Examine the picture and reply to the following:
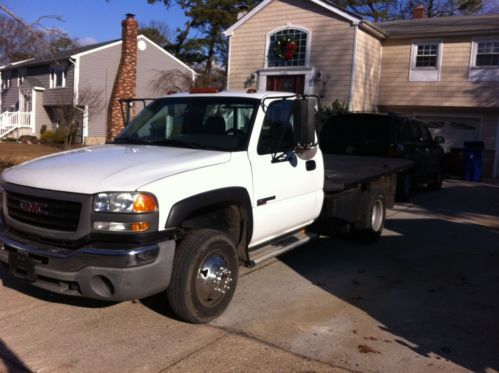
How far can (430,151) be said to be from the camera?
1305 cm

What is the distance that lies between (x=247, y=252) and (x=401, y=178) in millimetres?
7544

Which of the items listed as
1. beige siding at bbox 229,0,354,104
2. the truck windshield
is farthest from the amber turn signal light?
beige siding at bbox 229,0,354,104

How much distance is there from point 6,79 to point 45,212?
3814cm

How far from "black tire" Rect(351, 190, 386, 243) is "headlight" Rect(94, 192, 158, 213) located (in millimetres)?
4044

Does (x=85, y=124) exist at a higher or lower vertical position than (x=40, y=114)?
lower

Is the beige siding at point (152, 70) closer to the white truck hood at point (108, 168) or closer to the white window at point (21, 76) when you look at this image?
the white window at point (21, 76)

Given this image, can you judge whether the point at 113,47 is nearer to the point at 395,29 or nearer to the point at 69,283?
the point at 395,29

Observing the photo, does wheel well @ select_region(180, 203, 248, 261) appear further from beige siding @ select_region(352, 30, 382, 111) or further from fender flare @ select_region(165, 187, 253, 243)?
beige siding @ select_region(352, 30, 382, 111)

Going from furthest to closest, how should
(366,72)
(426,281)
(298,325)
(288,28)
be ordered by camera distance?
1. (288,28)
2. (366,72)
3. (426,281)
4. (298,325)

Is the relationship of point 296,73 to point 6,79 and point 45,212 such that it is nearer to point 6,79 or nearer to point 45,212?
point 45,212

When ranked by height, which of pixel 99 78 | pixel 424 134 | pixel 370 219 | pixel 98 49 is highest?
pixel 98 49

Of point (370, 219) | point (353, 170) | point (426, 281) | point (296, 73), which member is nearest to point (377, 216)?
point (370, 219)

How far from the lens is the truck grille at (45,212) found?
396 centimetres

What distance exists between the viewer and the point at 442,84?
19.2 metres
